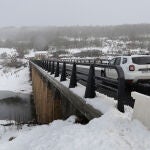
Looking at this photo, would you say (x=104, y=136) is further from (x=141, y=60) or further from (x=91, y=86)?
(x=141, y=60)

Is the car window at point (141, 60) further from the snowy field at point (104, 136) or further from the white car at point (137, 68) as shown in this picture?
the snowy field at point (104, 136)

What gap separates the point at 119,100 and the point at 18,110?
1164 inches

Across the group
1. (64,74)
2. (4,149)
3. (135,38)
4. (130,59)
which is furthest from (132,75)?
(135,38)

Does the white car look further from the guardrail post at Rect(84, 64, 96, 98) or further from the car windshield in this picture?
the guardrail post at Rect(84, 64, 96, 98)

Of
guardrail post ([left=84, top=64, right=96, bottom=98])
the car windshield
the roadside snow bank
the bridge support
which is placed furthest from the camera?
the car windshield

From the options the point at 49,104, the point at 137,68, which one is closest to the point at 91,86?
the point at 137,68

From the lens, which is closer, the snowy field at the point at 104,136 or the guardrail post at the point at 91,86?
the snowy field at the point at 104,136

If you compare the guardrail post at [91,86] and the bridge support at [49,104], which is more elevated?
the guardrail post at [91,86]

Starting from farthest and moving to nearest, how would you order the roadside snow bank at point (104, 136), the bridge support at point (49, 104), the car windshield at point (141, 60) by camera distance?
the car windshield at point (141, 60)
the bridge support at point (49, 104)
the roadside snow bank at point (104, 136)

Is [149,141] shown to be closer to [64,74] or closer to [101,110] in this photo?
[101,110]

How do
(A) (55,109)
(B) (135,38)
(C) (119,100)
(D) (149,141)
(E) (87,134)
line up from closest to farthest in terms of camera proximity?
1. (D) (149,141)
2. (E) (87,134)
3. (C) (119,100)
4. (A) (55,109)
5. (B) (135,38)

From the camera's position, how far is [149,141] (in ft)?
17.6

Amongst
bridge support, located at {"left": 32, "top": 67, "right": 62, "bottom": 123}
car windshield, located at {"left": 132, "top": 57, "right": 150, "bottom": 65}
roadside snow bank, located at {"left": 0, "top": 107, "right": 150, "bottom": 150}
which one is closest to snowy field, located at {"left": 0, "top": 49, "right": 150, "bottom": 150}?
roadside snow bank, located at {"left": 0, "top": 107, "right": 150, "bottom": 150}

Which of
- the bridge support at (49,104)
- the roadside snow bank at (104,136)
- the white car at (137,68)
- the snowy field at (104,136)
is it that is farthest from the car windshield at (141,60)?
the roadside snow bank at (104,136)
